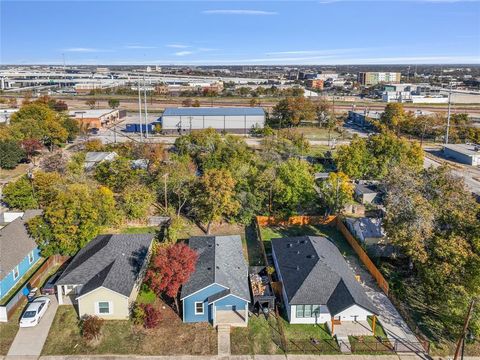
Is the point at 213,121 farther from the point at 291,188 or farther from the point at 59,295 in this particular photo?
the point at 59,295

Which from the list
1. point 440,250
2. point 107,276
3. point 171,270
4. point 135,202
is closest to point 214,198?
point 135,202

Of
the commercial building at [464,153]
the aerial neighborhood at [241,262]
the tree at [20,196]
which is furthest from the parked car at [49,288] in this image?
the commercial building at [464,153]

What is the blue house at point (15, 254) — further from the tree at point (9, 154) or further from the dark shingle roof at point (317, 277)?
the tree at point (9, 154)

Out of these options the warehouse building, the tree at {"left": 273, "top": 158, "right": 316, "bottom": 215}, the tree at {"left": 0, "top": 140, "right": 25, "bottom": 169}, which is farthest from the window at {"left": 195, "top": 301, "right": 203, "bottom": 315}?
the warehouse building

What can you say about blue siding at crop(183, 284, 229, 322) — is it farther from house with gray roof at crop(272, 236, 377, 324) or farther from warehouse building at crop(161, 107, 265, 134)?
warehouse building at crop(161, 107, 265, 134)

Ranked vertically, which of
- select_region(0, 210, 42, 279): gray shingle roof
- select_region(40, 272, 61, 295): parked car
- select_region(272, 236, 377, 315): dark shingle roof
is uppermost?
select_region(0, 210, 42, 279): gray shingle roof

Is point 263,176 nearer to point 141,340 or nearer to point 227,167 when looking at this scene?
point 227,167

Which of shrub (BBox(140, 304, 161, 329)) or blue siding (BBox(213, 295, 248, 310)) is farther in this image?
blue siding (BBox(213, 295, 248, 310))
